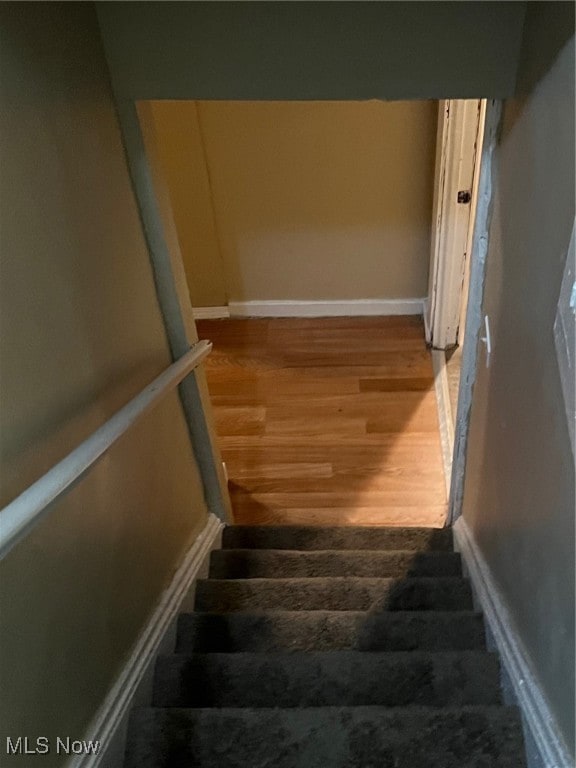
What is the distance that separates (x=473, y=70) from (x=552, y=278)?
1.92 feet

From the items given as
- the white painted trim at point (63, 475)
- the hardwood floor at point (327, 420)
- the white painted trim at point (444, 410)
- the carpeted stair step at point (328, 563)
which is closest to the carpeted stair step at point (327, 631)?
the carpeted stair step at point (328, 563)

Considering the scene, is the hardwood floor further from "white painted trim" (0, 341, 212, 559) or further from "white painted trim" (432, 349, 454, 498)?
"white painted trim" (0, 341, 212, 559)

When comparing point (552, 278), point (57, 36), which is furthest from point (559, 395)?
point (57, 36)

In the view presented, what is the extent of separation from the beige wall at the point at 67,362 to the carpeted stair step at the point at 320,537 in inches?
32.1

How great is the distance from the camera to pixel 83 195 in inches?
55.5

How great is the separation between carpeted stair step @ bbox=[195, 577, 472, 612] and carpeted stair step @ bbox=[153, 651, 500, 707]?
1.33 feet

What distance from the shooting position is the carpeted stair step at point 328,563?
7.47 ft

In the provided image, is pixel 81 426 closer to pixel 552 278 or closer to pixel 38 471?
pixel 38 471

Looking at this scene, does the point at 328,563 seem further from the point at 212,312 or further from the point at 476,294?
the point at 212,312

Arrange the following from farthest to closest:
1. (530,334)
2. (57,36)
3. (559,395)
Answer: (530,334)
(57,36)
(559,395)

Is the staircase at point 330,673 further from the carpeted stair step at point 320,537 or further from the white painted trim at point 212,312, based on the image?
the white painted trim at point 212,312

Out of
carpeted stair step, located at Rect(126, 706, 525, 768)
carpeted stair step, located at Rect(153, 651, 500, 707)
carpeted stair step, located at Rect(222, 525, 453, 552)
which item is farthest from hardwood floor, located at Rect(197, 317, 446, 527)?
carpeted stair step, located at Rect(126, 706, 525, 768)

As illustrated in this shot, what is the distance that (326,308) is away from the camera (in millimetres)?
4031

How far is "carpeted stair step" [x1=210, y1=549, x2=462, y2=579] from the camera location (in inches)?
89.6
